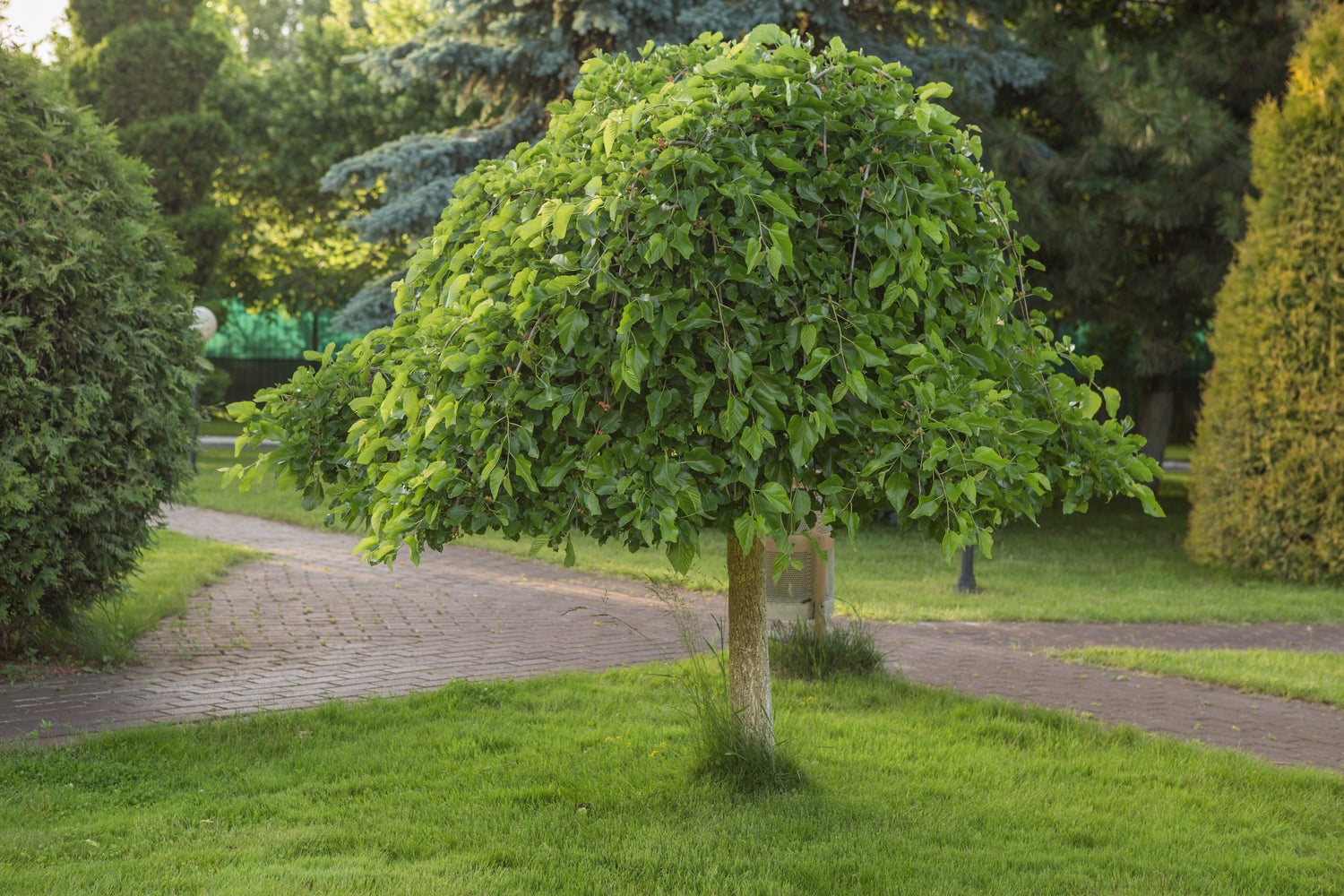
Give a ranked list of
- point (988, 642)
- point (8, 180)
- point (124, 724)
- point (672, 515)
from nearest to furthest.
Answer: point (672, 515) → point (124, 724) → point (8, 180) → point (988, 642)

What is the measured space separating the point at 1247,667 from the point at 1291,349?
439 centimetres

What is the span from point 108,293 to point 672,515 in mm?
4474

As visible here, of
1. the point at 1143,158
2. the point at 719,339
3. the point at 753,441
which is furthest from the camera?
the point at 1143,158

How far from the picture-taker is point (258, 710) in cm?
555

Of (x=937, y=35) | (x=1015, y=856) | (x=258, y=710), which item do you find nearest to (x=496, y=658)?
(x=258, y=710)

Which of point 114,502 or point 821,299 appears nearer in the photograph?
point 821,299

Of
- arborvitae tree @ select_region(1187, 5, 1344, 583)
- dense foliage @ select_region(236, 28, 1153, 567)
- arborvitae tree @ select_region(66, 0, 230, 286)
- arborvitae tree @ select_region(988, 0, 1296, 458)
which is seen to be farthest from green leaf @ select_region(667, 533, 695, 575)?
arborvitae tree @ select_region(66, 0, 230, 286)

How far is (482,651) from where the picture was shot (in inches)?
282

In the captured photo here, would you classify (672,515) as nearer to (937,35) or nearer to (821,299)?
(821,299)

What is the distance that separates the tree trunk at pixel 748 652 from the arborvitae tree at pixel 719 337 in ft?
2.71

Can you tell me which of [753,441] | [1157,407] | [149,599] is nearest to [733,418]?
[753,441]

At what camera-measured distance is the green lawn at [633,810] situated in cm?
377

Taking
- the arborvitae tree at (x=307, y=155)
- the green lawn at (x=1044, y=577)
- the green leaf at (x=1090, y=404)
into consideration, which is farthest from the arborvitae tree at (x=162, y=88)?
the green leaf at (x=1090, y=404)

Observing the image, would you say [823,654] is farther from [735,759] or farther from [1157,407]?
[1157,407]
